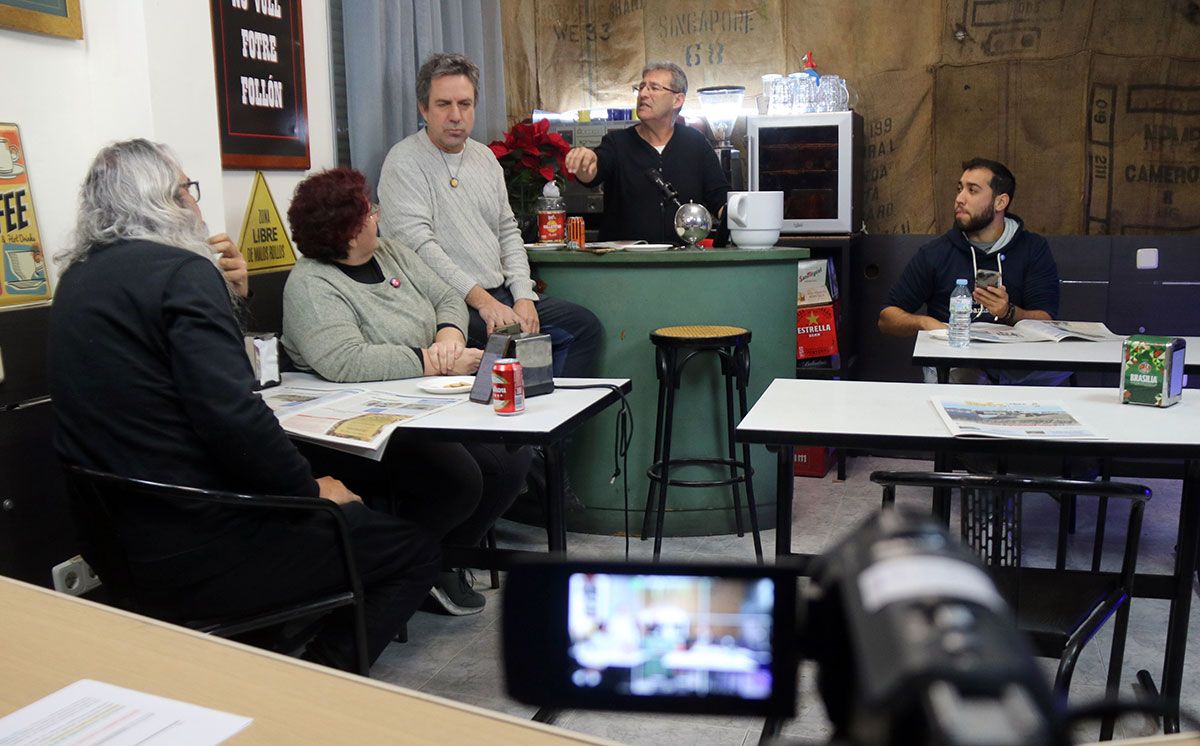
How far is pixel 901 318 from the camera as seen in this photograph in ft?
12.8

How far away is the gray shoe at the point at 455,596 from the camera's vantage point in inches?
122

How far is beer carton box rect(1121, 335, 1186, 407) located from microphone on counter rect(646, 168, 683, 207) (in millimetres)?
1925

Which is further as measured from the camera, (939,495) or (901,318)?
(901,318)

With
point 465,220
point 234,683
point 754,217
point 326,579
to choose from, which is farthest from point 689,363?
point 234,683

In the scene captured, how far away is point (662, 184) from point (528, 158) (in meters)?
0.54

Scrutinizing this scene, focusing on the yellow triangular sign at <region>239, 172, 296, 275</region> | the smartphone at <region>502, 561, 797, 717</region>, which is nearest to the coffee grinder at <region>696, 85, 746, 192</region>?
the yellow triangular sign at <region>239, 172, 296, 275</region>

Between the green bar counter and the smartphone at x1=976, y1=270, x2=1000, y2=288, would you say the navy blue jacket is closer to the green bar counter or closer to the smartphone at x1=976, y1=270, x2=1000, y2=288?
the smartphone at x1=976, y1=270, x2=1000, y2=288

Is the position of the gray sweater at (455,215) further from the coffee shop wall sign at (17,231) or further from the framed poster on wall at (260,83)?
the coffee shop wall sign at (17,231)

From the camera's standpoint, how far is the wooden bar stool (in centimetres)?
347

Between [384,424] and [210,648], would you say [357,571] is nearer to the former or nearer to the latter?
[384,424]

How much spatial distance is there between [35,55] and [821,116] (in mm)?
3245

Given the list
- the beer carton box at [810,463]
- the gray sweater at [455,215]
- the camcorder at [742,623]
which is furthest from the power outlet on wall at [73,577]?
the beer carton box at [810,463]

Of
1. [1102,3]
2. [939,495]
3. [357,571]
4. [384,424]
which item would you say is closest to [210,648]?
[357,571]

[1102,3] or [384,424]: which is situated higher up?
[1102,3]
